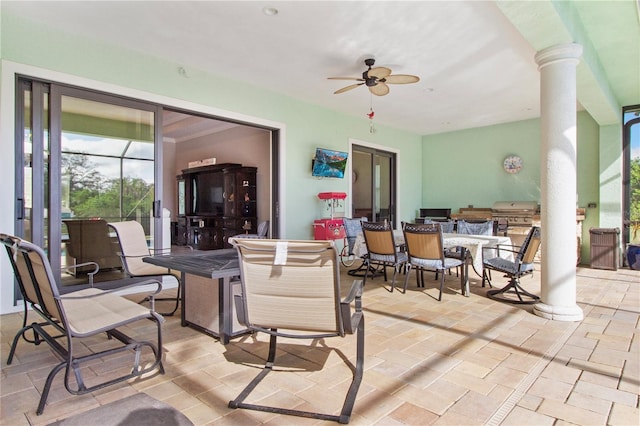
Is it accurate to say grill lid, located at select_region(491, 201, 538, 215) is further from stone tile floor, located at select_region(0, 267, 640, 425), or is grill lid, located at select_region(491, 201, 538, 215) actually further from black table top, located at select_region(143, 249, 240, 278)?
black table top, located at select_region(143, 249, 240, 278)

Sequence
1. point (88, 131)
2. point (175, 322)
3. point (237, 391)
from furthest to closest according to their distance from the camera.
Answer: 1. point (88, 131)
2. point (175, 322)
3. point (237, 391)

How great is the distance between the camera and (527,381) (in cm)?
221

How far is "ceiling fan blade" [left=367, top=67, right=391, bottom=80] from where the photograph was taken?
Result: 4.23 meters

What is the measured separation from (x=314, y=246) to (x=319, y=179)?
16.4ft

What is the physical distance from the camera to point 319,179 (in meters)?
6.71

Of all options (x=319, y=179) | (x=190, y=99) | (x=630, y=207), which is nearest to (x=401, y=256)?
(x=319, y=179)

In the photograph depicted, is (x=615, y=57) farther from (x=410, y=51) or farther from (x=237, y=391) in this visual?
(x=237, y=391)

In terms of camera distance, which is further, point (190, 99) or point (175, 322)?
point (190, 99)

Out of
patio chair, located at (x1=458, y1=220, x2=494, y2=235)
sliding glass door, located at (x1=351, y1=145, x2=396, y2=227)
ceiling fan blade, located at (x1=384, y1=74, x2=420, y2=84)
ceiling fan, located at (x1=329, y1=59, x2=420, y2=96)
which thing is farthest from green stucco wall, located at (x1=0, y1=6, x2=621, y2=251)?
patio chair, located at (x1=458, y1=220, x2=494, y2=235)

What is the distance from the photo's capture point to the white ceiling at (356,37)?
3381 mm

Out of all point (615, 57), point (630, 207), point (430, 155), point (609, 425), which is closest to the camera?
point (609, 425)

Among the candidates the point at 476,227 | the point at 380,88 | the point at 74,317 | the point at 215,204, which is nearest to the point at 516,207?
the point at 476,227

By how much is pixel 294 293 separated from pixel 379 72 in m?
3.33

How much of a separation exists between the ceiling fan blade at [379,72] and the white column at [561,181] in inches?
62.9
